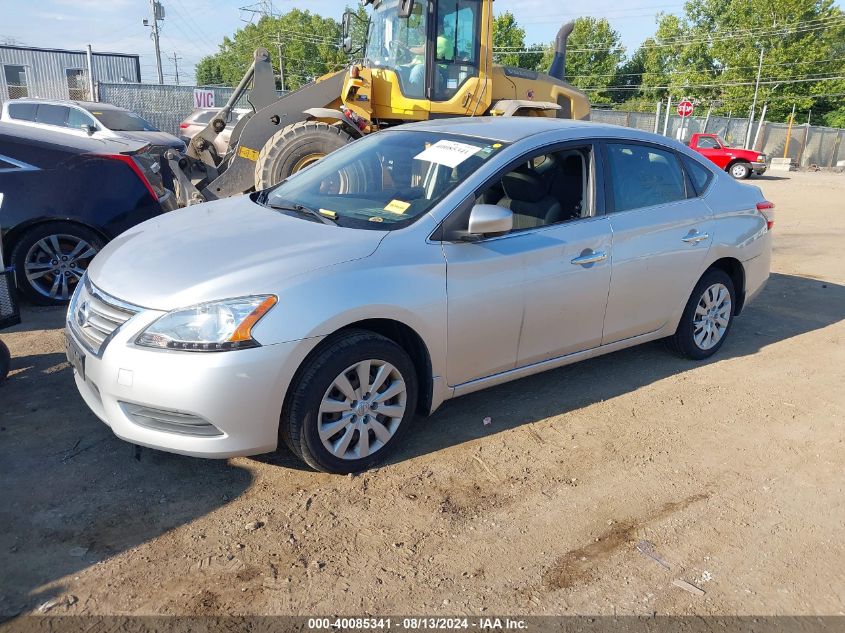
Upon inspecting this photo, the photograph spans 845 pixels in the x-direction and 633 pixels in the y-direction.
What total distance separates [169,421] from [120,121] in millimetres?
14783

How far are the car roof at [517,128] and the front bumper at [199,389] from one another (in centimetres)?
189

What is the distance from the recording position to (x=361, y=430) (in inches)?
133

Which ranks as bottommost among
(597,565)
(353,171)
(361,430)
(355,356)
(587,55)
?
(597,565)

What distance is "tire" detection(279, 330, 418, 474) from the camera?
3139mm

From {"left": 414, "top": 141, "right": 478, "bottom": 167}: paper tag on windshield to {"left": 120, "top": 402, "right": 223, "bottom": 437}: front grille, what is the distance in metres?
A: 1.96

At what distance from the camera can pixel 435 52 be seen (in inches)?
373

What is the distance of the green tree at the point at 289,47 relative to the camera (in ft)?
246

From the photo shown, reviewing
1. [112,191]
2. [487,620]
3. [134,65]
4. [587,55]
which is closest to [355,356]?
[487,620]

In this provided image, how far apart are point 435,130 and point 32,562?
3.22 metres

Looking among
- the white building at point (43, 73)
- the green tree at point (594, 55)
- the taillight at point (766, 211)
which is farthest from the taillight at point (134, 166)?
the green tree at point (594, 55)

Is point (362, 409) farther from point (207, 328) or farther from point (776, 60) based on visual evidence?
point (776, 60)

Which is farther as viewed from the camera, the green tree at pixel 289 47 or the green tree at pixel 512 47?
the green tree at pixel 289 47

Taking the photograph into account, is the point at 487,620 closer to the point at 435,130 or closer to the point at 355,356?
the point at 355,356

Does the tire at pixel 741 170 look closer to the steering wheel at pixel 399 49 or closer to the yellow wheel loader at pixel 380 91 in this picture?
the yellow wheel loader at pixel 380 91
